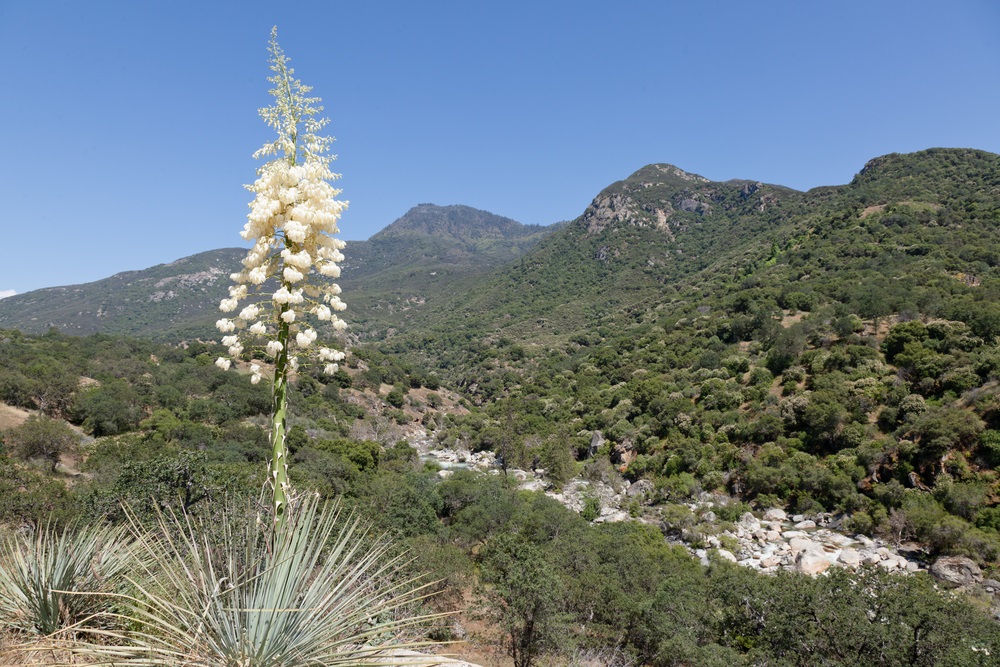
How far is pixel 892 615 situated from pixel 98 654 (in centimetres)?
1358

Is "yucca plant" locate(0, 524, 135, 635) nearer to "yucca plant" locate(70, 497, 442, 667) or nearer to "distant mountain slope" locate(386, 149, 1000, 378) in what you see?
"yucca plant" locate(70, 497, 442, 667)

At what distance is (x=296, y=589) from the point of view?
257 centimetres

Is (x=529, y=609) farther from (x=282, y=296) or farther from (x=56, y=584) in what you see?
(x=282, y=296)

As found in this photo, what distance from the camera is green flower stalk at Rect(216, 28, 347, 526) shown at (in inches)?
107

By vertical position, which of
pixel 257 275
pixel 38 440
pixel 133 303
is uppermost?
pixel 133 303

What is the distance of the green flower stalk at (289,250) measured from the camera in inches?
107

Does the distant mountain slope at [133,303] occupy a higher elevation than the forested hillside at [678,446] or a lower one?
higher

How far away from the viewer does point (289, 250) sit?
111 inches

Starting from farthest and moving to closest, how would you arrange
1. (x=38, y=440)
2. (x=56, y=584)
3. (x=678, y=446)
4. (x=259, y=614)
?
(x=678, y=446) < (x=38, y=440) < (x=56, y=584) < (x=259, y=614)

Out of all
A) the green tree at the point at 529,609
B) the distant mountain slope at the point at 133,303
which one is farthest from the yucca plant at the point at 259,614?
the distant mountain slope at the point at 133,303

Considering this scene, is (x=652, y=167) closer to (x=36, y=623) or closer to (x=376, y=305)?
(x=376, y=305)

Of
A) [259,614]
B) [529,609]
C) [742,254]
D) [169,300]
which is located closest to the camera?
[259,614]

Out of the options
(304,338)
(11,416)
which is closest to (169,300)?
(11,416)

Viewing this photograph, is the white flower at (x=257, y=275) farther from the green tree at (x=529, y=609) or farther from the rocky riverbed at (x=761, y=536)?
the rocky riverbed at (x=761, y=536)
